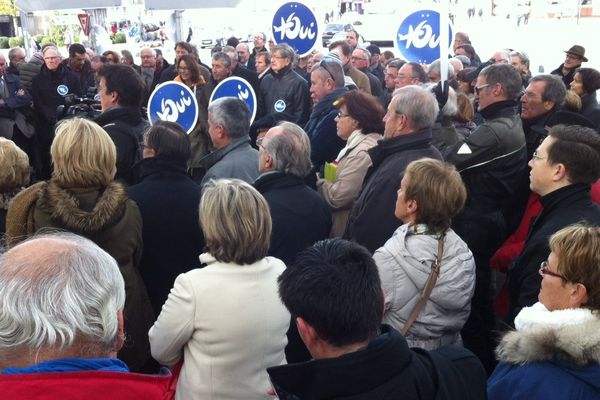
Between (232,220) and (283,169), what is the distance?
111cm

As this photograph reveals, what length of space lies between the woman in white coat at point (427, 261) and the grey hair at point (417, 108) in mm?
987

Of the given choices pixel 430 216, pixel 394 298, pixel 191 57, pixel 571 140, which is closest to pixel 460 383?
pixel 394 298

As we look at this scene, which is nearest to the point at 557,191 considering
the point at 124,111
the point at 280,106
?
the point at 124,111

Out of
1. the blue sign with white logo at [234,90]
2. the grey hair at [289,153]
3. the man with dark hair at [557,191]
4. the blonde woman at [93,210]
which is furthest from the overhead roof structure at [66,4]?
the man with dark hair at [557,191]

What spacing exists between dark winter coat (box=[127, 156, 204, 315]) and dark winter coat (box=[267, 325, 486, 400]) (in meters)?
2.01

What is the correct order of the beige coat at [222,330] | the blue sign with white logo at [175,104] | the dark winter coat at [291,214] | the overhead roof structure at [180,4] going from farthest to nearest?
1. the overhead roof structure at [180,4]
2. the blue sign with white logo at [175,104]
3. the dark winter coat at [291,214]
4. the beige coat at [222,330]

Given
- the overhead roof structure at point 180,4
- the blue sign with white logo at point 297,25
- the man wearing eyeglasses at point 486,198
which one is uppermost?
the overhead roof structure at point 180,4

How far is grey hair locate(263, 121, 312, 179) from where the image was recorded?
3.87 metres

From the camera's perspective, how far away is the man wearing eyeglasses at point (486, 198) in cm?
438

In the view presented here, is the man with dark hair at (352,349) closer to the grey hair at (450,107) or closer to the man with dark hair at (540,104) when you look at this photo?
the grey hair at (450,107)

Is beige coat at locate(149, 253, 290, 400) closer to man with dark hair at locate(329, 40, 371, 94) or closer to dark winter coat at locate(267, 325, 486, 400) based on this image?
dark winter coat at locate(267, 325, 486, 400)

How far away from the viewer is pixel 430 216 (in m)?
3.13

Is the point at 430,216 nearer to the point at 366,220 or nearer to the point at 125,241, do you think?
the point at 366,220

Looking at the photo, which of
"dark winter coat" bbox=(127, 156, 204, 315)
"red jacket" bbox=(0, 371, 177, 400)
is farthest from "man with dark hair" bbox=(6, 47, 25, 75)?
"red jacket" bbox=(0, 371, 177, 400)
